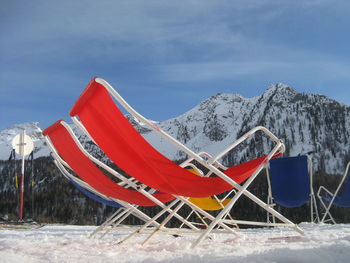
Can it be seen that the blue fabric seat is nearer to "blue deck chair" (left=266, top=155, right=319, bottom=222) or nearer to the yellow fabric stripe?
"blue deck chair" (left=266, top=155, right=319, bottom=222)

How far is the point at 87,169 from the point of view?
111 inches

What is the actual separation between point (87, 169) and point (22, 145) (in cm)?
628

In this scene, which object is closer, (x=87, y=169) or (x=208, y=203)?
(x=87, y=169)

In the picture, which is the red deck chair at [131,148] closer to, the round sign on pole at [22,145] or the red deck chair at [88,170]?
the red deck chair at [88,170]

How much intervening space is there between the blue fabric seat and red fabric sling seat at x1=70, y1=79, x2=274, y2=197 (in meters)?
2.60

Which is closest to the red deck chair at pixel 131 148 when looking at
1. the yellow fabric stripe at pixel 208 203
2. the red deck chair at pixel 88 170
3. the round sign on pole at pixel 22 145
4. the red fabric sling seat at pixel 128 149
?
the red fabric sling seat at pixel 128 149

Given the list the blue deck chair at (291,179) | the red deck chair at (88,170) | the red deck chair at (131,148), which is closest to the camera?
the red deck chair at (131,148)

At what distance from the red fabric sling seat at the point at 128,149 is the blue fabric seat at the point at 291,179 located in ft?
8.53

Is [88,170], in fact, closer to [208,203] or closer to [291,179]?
[208,203]

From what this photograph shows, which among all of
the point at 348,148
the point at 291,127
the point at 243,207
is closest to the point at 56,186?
the point at 243,207

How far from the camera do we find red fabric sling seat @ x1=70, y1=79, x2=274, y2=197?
2268 millimetres

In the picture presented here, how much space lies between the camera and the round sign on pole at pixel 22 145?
8422 millimetres

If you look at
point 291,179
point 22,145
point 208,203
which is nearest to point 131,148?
point 208,203

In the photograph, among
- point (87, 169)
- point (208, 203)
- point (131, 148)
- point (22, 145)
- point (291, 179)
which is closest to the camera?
point (131, 148)
